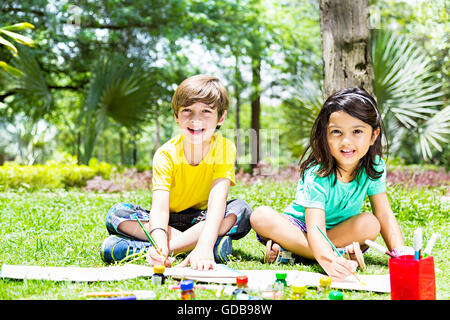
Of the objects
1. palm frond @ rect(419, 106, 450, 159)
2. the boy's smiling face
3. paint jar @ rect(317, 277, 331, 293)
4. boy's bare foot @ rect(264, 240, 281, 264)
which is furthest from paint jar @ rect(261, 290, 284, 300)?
palm frond @ rect(419, 106, 450, 159)

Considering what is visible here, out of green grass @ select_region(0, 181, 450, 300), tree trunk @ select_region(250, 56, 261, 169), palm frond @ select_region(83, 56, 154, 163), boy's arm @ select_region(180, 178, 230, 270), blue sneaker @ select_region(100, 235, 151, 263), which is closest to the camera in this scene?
green grass @ select_region(0, 181, 450, 300)

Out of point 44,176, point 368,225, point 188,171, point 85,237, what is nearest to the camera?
point 368,225

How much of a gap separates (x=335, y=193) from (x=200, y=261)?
0.77 metres

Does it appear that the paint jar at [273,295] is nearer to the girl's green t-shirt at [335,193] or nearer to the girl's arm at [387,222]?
the girl's green t-shirt at [335,193]

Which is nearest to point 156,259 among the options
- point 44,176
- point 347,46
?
point 347,46

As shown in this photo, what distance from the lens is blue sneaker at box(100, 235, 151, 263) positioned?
2.35 meters

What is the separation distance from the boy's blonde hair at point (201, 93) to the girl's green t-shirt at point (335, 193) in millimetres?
624

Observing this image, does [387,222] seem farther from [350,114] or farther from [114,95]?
[114,95]

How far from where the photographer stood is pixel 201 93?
2412mm

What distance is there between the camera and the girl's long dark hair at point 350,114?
86.4 inches

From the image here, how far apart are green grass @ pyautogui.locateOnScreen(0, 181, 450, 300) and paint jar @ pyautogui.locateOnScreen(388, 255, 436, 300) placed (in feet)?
0.60

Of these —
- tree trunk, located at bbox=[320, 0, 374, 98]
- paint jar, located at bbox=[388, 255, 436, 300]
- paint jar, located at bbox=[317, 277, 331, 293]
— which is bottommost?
paint jar, located at bbox=[317, 277, 331, 293]

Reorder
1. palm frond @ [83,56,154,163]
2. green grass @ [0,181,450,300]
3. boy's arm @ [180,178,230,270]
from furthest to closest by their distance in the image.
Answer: palm frond @ [83,56,154,163] < boy's arm @ [180,178,230,270] < green grass @ [0,181,450,300]

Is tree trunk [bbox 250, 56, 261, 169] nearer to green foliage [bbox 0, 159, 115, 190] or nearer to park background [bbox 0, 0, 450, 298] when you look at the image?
park background [bbox 0, 0, 450, 298]
